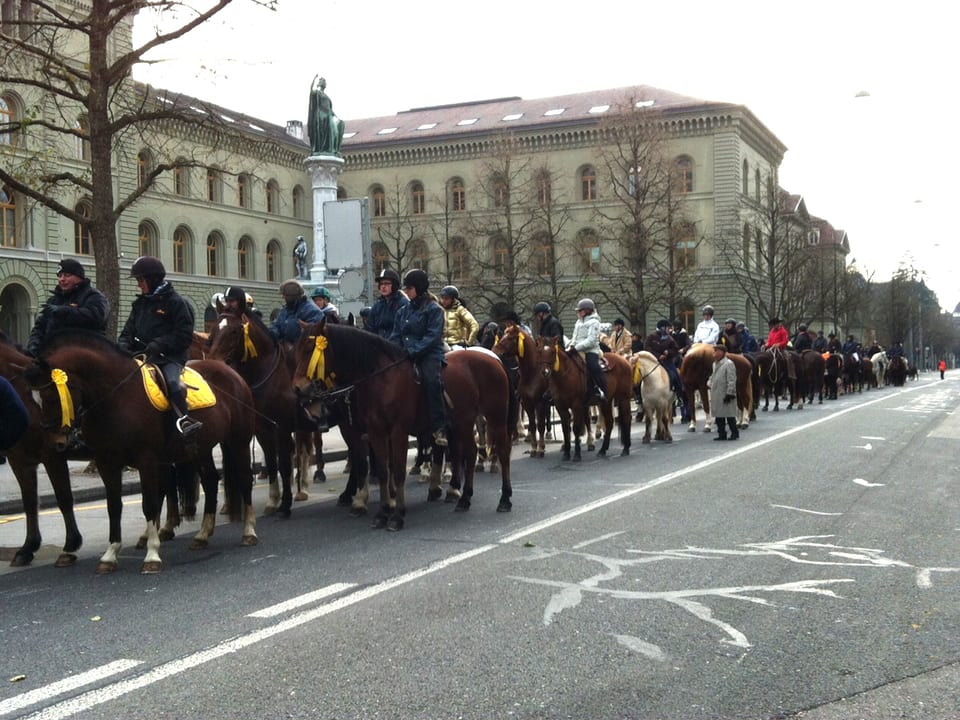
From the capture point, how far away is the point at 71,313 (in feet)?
26.2

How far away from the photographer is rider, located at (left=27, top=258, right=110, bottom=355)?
8.00 metres

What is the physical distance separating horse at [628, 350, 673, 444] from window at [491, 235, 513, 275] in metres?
34.4

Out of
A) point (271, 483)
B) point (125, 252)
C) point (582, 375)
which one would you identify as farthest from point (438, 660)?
point (125, 252)

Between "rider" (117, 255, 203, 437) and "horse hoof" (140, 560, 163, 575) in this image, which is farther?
"rider" (117, 255, 203, 437)

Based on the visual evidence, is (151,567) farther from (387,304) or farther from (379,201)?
(379,201)

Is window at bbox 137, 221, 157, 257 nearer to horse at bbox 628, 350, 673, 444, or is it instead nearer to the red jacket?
the red jacket

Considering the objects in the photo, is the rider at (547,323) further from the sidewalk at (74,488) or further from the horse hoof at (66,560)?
the horse hoof at (66,560)

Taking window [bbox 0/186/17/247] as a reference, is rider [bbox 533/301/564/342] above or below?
below

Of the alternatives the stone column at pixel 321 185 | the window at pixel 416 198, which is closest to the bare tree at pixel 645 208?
the stone column at pixel 321 185

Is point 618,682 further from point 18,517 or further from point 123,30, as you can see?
point 123,30

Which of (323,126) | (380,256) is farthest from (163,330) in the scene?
(380,256)

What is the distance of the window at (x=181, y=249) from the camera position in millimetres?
61906

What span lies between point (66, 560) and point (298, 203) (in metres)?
66.1

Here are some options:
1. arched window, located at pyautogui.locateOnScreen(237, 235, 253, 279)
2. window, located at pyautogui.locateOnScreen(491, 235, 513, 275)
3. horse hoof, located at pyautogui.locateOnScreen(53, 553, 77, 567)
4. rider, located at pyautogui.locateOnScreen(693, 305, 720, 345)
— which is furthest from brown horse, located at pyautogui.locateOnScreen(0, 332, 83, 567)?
arched window, located at pyautogui.locateOnScreen(237, 235, 253, 279)
